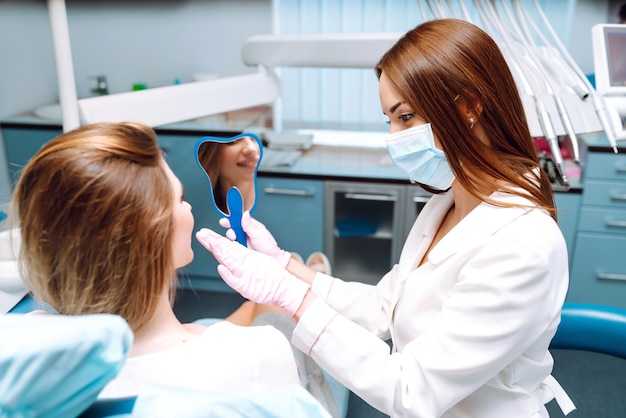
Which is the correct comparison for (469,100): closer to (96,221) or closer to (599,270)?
(96,221)

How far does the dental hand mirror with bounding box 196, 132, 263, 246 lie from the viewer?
1332mm

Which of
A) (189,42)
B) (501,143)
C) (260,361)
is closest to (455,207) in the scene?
(501,143)

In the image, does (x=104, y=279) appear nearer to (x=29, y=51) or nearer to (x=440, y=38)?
(x=440, y=38)

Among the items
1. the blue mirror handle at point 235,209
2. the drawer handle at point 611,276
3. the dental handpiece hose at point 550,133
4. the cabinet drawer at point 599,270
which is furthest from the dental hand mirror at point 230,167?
the drawer handle at point 611,276

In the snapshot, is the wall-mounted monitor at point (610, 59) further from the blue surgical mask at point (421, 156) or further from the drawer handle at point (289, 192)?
the drawer handle at point (289, 192)

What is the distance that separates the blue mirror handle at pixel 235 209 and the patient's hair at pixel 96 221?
427 mm

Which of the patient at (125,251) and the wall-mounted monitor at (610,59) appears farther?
the wall-mounted monitor at (610,59)

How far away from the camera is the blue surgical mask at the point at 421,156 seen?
1.10m

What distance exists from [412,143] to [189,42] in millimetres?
2408

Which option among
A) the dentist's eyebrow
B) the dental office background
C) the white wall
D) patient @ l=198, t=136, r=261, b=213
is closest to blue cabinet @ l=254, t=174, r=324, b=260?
the dental office background

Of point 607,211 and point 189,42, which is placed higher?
point 189,42

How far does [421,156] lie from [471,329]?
13.6 inches

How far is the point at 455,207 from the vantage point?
131 cm

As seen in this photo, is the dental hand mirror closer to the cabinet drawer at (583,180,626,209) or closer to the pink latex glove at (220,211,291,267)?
the pink latex glove at (220,211,291,267)
